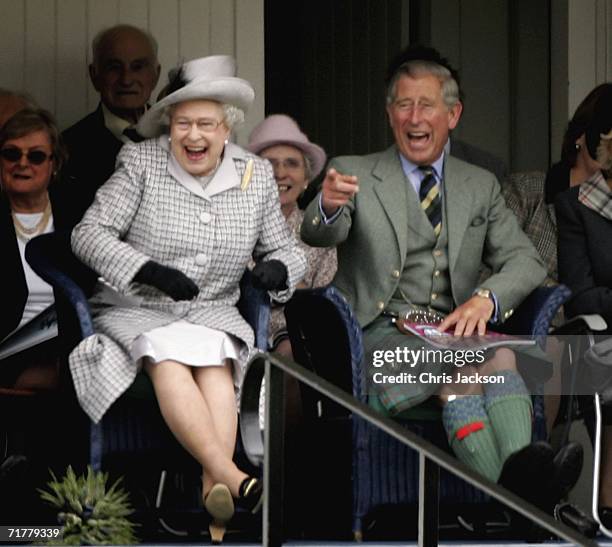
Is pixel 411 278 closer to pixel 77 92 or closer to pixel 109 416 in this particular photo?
pixel 109 416

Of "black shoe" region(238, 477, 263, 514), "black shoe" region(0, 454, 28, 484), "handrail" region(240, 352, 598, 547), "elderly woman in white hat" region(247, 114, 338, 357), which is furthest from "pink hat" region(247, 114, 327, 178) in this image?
"handrail" region(240, 352, 598, 547)

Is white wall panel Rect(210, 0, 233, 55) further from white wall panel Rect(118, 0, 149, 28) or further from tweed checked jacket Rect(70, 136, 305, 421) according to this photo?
tweed checked jacket Rect(70, 136, 305, 421)

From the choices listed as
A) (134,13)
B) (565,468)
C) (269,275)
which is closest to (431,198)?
(269,275)

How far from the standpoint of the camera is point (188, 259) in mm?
6309

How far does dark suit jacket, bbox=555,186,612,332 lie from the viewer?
21.4 feet

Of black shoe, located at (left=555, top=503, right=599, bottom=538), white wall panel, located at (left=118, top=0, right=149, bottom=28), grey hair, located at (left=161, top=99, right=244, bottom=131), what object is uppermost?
white wall panel, located at (left=118, top=0, right=149, bottom=28)

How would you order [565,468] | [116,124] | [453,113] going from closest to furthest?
[565,468] → [453,113] → [116,124]

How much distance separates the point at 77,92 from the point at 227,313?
178 cm

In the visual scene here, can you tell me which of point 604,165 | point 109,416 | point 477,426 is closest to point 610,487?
point 477,426

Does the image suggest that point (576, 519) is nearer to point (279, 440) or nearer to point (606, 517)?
point (606, 517)

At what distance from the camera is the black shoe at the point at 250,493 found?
19.0 feet

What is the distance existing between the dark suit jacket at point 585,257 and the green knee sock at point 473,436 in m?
0.75

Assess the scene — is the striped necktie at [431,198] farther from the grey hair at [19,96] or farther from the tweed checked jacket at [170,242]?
the grey hair at [19,96]

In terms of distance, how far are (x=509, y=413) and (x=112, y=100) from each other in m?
2.13
